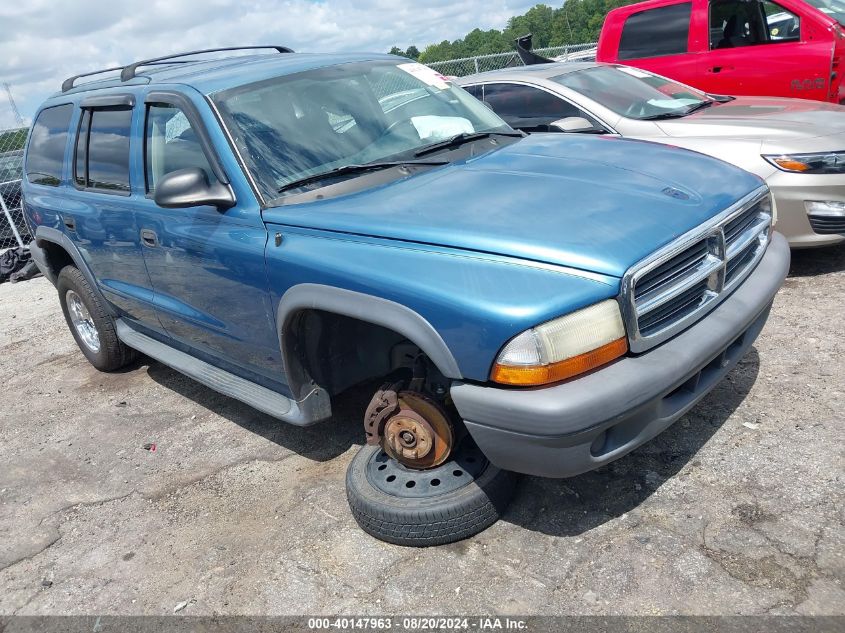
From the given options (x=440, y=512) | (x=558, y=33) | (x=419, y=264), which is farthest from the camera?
(x=558, y=33)

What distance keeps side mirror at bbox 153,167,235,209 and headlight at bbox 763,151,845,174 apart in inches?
142

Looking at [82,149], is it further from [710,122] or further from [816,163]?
[816,163]

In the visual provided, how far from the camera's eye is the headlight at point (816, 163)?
4.62 meters

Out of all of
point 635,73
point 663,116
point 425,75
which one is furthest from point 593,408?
point 635,73

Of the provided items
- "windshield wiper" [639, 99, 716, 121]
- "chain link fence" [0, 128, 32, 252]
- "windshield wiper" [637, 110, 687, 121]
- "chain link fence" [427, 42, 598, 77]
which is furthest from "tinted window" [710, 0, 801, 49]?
"chain link fence" [0, 128, 32, 252]

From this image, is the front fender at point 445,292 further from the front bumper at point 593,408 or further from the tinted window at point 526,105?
the tinted window at point 526,105

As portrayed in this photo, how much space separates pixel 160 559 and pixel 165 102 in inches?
86.8

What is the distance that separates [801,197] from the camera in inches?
183

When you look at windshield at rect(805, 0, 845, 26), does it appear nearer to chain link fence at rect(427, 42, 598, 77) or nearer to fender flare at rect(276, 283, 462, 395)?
fender flare at rect(276, 283, 462, 395)

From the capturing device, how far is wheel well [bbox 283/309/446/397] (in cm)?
304

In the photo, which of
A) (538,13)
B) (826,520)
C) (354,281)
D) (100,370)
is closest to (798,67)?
(826,520)

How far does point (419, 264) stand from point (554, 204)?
580mm

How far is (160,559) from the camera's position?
3111 millimetres

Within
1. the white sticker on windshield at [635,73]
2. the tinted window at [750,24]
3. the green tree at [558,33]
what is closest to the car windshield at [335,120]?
the white sticker on windshield at [635,73]
